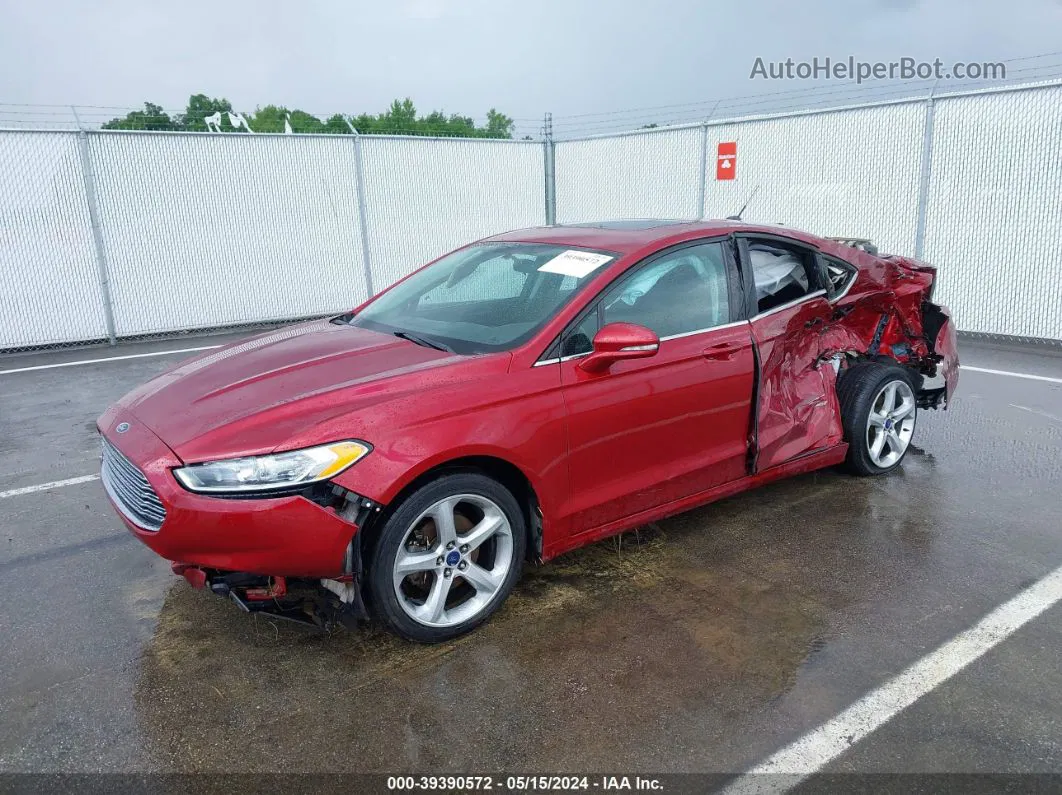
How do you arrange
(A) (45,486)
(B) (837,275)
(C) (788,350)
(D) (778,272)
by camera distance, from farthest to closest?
(A) (45,486)
(B) (837,275)
(D) (778,272)
(C) (788,350)

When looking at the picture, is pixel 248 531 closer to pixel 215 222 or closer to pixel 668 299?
pixel 668 299

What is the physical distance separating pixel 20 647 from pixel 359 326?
2049 millimetres

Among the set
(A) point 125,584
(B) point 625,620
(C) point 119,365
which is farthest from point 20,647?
(C) point 119,365

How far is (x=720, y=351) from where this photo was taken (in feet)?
13.0

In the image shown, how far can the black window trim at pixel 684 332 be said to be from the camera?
344 cm

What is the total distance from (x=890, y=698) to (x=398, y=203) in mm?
11379

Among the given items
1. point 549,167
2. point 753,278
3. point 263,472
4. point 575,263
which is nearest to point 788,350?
point 753,278

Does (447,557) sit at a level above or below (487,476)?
below

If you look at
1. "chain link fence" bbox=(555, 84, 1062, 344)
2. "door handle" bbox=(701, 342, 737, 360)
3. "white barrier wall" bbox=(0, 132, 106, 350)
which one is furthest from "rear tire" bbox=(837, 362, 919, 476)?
"white barrier wall" bbox=(0, 132, 106, 350)

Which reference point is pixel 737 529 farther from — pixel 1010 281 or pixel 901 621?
pixel 1010 281

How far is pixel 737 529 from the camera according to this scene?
4352 mm

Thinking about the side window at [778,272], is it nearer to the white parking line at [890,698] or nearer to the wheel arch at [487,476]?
the wheel arch at [487,476]

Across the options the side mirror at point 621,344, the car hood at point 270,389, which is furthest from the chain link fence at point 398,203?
the car hood at point 270,389

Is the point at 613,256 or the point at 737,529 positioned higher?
the point at 613,256
